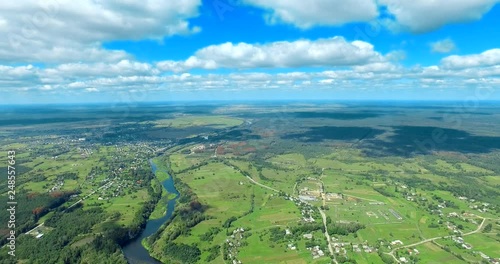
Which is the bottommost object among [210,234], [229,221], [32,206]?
[210,234]

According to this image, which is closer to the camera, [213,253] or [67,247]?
[213,253]

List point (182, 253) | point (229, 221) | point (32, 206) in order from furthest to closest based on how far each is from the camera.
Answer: point (32, 206)
point (229, 221)
point (182, 253)

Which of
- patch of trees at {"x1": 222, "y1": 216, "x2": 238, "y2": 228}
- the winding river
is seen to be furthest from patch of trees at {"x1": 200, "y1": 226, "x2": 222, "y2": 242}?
the winding river

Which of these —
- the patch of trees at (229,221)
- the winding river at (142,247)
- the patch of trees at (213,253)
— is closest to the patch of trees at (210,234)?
the patch of trees at (229,221)

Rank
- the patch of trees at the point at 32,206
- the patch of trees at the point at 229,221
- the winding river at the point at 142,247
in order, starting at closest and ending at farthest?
the winding river at the point at 142,247
the patch of trees at the point at 32,206
the patch of trees at the point at 229,221

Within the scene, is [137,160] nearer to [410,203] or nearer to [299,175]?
[299,175]

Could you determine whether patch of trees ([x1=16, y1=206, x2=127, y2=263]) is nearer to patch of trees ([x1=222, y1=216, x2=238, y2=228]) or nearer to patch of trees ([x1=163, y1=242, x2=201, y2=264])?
patch of trees ([x1=163, y1=242, x2=201, y2=264])

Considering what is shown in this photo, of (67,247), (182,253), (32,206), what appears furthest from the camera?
(32,206)

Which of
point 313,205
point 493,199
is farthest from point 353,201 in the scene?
point 493,199

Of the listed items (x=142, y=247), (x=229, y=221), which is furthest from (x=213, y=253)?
(x=229, y=221)

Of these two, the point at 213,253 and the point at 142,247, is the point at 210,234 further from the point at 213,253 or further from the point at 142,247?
the point at 142,247

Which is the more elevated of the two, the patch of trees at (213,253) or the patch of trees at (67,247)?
the patch of trees at (67,247)

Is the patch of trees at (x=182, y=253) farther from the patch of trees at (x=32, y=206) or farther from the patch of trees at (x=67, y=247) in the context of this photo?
the patch of trees at (x=32, y=206)
